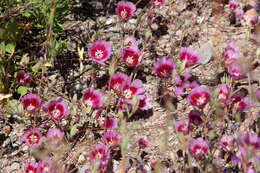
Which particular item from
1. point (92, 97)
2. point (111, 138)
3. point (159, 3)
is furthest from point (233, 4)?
point (111, 138)

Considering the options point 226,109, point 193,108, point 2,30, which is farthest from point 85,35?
point 226,109

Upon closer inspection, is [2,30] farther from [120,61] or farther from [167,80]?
[167,80]

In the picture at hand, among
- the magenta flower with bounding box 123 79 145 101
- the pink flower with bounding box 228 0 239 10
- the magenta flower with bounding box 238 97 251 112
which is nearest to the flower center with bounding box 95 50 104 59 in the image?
the magenta flower with bounding box 123 79 145 101

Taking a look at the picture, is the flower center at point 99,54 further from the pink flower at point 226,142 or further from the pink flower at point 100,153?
the pink flower at point 226,142

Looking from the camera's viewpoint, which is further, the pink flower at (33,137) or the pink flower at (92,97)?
the pink flower at (92,97)

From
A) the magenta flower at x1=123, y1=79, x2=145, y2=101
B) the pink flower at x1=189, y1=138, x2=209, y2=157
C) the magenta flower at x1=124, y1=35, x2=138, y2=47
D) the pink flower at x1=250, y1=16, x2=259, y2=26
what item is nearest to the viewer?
the pink flower at x1=189, y1=138, x2=209, y2=157

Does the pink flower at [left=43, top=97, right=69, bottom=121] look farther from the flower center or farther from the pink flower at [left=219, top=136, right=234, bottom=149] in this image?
the pink flower at [left=219, top=136, right=234, bottom=149]

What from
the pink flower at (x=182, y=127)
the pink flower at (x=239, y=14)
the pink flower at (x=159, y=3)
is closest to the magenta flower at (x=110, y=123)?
the pink flower at (x=182, y=127)
